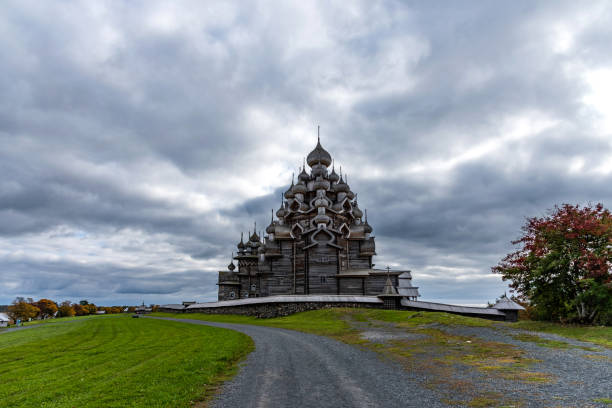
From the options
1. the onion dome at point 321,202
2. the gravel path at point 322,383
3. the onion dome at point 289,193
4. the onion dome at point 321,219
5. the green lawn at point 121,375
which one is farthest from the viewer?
the onion dome at point 289,193

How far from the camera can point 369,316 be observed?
3084cm

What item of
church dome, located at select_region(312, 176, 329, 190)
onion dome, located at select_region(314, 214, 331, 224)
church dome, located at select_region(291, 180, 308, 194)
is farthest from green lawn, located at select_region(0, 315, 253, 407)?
church dome, located at select_region(291, 180, 308, 194)

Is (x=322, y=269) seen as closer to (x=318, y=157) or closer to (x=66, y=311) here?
(x=318, y=157)

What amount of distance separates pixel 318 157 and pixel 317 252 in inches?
768

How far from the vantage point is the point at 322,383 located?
10.1 m

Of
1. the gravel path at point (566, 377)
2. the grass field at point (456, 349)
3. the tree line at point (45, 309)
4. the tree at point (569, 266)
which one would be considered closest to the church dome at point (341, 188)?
the grass field at point (456, 349)

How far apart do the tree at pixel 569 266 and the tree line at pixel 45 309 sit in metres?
105

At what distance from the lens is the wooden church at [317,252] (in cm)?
4612

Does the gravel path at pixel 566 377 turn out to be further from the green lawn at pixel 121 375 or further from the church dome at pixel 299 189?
the church dome at pixel 299 189

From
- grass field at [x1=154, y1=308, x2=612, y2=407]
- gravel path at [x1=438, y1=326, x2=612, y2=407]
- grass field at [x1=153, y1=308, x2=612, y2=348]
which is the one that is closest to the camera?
gravel path at [x1=438, y1=326, x2=612, y2=407]

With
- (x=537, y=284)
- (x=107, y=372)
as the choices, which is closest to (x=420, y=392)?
(x=107, y=372)

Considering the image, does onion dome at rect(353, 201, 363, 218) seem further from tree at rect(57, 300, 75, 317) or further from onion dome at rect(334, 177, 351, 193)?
tree at rect(57, 300, 75, 317)

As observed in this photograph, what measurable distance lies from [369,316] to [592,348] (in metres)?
18.2

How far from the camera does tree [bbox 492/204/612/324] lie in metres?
19.5
